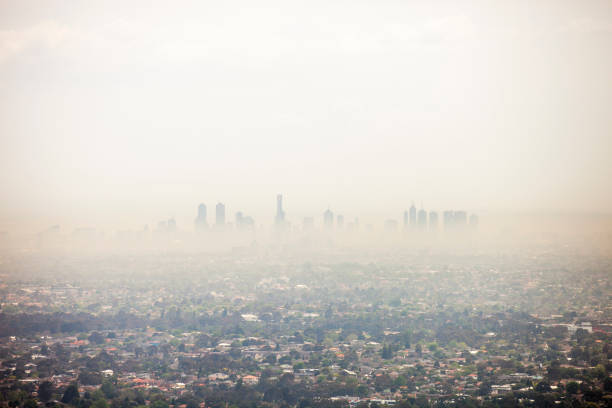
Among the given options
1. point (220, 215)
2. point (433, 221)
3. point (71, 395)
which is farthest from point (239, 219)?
point (71, 395)

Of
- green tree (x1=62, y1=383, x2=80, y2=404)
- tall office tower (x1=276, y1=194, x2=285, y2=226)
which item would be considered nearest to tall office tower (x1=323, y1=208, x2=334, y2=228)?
tall office tower (x1=276, y1=194, x2=285, y2=226)

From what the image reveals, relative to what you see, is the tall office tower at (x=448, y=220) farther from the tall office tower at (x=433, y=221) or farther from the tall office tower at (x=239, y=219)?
the tall office tower at (x=239, y=219)

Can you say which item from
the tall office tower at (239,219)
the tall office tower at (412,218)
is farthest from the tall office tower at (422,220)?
the tall office tower at (239,219)

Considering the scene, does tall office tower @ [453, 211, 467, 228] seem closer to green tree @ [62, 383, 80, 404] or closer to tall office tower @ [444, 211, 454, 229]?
tall office tower @ [444, 211, 454, 229]

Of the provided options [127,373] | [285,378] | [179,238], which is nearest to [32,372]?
[127,373]

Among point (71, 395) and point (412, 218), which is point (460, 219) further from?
point (71, 395)

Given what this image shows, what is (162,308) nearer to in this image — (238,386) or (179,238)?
(238,386)
